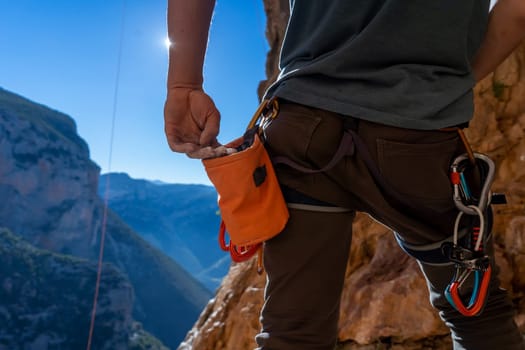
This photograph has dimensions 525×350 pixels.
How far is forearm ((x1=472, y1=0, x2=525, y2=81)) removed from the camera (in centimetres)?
87

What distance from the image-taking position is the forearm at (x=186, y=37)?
89 cm

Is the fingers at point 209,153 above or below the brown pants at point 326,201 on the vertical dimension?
above

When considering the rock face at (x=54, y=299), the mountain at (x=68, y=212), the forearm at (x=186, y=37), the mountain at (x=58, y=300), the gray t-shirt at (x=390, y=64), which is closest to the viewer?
the gray t-shirt at (x=390, y=64)

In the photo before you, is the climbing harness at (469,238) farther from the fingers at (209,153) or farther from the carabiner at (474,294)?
the fingers at (209,153)

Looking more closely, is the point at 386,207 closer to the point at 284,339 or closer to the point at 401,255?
the point at 284,339

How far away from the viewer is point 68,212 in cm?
6531

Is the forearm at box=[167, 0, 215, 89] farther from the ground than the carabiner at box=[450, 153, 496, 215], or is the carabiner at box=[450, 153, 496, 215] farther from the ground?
the forearm at box=[167, 0, 215, 89]

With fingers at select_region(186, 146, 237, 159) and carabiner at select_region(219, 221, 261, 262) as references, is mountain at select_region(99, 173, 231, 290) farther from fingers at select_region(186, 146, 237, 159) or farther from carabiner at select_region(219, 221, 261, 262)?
fingers at select_region(186, 146, 237, 159)

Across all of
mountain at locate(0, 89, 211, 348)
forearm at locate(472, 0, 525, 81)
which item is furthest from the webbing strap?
mountain at locate(0, 89, 211, 348)

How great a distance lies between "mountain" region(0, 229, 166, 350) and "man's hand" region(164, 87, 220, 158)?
181 feet

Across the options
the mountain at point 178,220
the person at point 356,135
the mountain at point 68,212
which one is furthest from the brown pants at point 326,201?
the mountain at point 178,220

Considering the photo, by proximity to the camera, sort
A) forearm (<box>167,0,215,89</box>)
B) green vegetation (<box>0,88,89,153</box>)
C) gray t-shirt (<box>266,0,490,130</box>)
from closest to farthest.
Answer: gray t-shirt (<box>266,0,490,130</box>), forearm (<box>167,0,215,89</box>), green vegetation (<box>0,88,89,153</box>)

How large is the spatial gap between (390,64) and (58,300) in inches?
2314

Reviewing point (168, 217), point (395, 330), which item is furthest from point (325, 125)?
point (168, 217)
